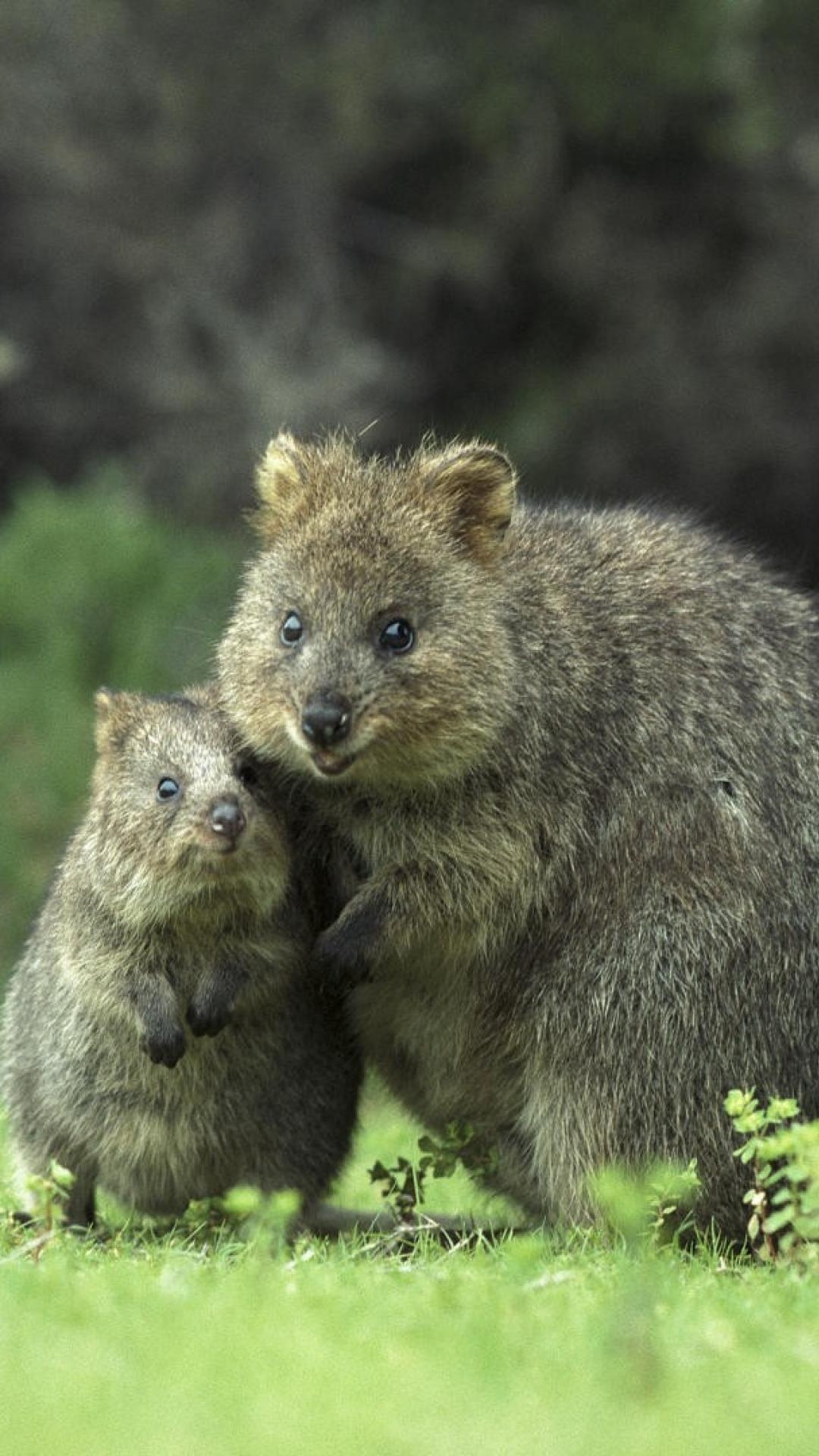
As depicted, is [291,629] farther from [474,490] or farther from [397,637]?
[474,490]

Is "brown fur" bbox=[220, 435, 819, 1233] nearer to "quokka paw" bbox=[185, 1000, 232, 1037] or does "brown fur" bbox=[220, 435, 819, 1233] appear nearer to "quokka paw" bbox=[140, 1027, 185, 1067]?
"quokka paw" bbox=[185, 1000, 232, 1037]

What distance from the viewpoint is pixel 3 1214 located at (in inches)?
358

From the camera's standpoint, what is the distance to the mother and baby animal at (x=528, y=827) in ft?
29.2

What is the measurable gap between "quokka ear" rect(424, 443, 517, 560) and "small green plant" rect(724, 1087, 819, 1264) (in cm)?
247

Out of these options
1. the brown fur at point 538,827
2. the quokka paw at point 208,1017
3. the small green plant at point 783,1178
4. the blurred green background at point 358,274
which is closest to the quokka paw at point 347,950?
the brown fur at point 538,827

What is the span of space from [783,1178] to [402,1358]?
3.40 meters

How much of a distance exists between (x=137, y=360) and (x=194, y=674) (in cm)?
313

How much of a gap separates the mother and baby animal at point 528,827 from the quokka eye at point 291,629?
0.4 inches

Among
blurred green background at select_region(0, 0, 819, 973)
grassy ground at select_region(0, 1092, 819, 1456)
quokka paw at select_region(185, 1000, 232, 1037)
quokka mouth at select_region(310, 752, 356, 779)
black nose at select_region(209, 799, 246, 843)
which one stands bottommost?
grassy ground at select_region(0, 1092, 819, 1456)

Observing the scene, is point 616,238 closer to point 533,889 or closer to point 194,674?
point 194,674

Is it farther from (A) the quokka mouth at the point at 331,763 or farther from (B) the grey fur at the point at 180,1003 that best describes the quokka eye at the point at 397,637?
(B) the grey fur at the point at 180,1003

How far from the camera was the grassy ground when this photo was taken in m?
4.97

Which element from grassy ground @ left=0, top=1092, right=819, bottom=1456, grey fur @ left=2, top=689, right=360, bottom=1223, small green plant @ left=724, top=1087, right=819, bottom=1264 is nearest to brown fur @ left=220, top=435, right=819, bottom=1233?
grey fur @ left=2, top=689, right=360, bottom=1223

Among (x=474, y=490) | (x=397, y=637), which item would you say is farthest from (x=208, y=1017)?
(x=474, y=490)
